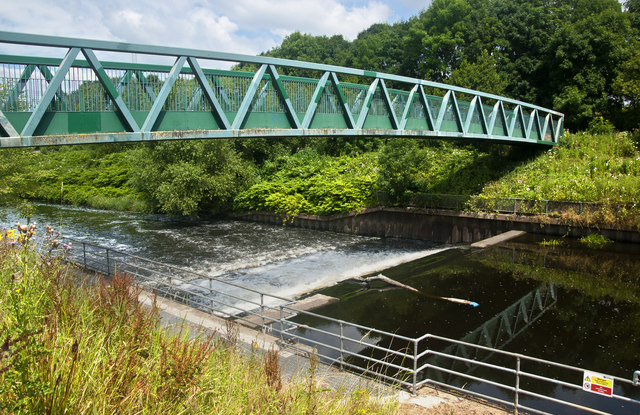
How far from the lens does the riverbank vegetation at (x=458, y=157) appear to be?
917 inches

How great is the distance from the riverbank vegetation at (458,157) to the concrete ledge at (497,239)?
130 centimetres

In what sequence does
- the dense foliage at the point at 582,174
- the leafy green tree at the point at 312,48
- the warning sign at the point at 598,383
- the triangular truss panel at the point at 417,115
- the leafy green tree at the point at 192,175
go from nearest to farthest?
the warning sign at the point at 598,383 → the triangular truss panel at the point at 417,115 → the dense foliage at the point at 582,174 → the leafy green tree at the point at 192,175 → the leafy green tree at the point at 312,48

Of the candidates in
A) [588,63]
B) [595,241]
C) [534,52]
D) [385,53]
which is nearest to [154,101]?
[595,241]

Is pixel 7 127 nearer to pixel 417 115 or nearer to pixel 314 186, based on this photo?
pixel 417 115

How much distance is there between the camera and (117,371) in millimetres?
3855

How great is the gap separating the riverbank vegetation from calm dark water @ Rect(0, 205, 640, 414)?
8.83ft

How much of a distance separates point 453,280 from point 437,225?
29.3 feet

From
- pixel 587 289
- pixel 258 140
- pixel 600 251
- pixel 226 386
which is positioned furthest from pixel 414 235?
pixel 226 386

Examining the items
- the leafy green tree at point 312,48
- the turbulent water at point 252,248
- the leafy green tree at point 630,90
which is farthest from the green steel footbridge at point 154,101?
the leafy green tree at point 312,48

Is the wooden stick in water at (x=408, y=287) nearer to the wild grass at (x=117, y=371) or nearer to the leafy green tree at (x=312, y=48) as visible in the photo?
the wild grass at (x=117, y=371)

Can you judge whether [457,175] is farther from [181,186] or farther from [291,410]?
[291,410]

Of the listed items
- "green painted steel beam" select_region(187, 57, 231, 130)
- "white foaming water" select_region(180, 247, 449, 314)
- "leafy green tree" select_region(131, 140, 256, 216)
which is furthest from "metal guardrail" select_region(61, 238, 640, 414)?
"leafy green tree" select_region(131, 140, 256, 216)

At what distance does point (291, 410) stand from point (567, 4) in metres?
49.9

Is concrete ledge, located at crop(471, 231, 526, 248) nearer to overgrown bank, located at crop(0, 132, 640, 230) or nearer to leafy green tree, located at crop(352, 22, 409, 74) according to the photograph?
overgrown bank, located at crop(0, 132, 640, 230)
